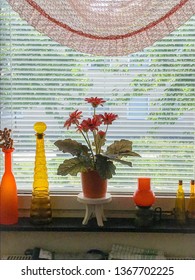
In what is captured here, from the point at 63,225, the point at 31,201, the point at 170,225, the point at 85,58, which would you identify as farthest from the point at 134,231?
the point at 85,58

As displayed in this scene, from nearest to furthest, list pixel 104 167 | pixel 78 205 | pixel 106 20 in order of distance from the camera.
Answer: pixel 106 20 < pixel 104 167 < pixel 78 205

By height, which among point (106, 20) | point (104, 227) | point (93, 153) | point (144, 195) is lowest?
point (104, 227)

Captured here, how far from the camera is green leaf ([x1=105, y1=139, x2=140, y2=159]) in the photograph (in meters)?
1.39

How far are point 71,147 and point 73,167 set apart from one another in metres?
0.07

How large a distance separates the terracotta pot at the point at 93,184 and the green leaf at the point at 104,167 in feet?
0.09

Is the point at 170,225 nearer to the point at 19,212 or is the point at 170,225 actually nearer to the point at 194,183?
the point at 194,183

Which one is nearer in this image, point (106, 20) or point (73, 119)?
point (106, 20)

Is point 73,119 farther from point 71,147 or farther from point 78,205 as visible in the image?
point 78,205

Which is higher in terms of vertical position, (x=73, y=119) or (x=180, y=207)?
(x=73, y=119)

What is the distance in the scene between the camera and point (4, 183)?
1.40 meters

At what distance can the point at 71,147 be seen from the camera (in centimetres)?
138

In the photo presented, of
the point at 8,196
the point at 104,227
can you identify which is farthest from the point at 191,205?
the point at 8,196

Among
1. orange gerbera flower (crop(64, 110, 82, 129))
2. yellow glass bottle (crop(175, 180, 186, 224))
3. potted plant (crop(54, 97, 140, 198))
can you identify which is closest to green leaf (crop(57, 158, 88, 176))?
potted plant (crop(54, 97, 140, 198))

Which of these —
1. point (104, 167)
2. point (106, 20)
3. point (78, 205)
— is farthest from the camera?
point (78, 205)
